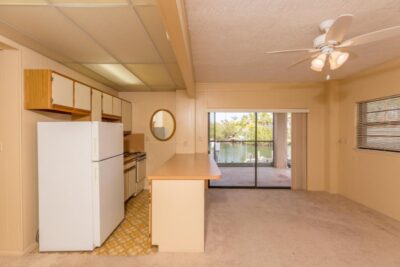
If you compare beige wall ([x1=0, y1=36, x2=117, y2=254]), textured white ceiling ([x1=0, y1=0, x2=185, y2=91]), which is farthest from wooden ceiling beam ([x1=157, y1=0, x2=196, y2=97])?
beige wall ([x1=0, y1=36, x2=117, y2=254])

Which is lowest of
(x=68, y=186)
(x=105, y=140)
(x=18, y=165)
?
(x=68, y=186)

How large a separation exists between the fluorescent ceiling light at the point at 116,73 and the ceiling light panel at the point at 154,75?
0.14m

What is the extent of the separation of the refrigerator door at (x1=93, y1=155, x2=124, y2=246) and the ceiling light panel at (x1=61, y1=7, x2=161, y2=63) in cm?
135

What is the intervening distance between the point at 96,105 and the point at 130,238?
2.04 meters

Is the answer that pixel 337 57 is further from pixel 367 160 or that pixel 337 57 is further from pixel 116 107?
pixel 116 107

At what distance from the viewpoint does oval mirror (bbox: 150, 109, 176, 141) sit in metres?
5.28

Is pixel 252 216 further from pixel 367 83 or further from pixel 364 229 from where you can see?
pixel 367 83

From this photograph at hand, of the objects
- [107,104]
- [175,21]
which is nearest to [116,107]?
[107,104]

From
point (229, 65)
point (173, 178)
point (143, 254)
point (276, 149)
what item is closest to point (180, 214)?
point (173, 178)

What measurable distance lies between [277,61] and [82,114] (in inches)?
117

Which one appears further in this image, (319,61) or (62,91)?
Result: (62,91)

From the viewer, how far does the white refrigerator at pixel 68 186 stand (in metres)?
2.49

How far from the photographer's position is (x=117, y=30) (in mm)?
2164

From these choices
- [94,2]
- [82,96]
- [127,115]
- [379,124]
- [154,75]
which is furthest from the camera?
[127,115]
